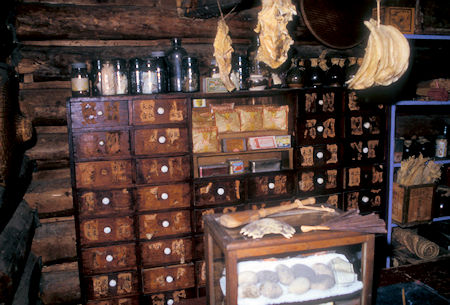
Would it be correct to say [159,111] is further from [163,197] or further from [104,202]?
[104,202]

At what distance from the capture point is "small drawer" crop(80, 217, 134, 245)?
12.0ft

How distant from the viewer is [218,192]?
3.90 meters

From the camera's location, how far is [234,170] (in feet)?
13.2

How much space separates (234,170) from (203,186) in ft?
1.33

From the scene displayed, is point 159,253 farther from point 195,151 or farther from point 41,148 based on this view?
point 41,148

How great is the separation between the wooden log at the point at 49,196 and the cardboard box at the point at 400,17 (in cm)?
409

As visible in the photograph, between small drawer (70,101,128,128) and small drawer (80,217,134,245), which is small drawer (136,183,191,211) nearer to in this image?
small drawer (80,217,134,245)

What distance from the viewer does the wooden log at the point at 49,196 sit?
4.07m

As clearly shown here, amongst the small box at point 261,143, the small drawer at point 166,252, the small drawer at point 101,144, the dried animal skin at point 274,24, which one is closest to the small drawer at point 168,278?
the small drawer at point 166,252

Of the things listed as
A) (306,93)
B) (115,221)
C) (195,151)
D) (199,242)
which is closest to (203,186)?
(195,151)

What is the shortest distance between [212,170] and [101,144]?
1174 millimetres

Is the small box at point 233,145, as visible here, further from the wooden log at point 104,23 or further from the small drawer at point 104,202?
the wooden log at point 104,23


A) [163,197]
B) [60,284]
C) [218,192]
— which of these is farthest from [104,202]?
[60,284]

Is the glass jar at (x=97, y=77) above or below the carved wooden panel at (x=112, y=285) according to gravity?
above
